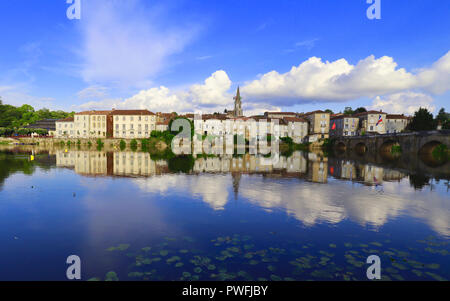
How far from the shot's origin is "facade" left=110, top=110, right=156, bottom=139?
104062 millimetres

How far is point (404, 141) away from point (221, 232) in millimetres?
69199

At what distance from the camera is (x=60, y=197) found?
58.6 feet

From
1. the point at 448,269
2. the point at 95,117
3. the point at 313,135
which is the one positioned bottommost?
the point at 448,269

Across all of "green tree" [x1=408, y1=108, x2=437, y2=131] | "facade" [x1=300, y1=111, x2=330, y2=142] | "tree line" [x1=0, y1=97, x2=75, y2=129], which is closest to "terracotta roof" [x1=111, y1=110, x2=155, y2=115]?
"tree line" [x1=0, y1=97, x2=75, y2=129]

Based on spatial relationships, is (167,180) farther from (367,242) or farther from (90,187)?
(367,242)

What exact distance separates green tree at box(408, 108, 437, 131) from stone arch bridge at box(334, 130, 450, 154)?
65.2ft

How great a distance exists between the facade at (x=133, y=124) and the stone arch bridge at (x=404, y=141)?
79.2m

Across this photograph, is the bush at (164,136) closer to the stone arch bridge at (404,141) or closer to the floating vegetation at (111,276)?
the stone arch bridge at (404,141)

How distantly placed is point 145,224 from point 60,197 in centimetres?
963

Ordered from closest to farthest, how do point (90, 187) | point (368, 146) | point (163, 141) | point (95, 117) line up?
point (90, 187), point (368, 146), point (163, 141), point (95, 117)

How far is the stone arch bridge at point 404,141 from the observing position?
2109 inches

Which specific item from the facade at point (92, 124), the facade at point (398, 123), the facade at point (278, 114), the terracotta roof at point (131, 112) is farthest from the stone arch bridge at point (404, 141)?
the facade at point (92, 124)

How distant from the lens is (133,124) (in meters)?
104

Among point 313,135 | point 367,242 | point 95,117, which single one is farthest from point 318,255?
point 95,117
